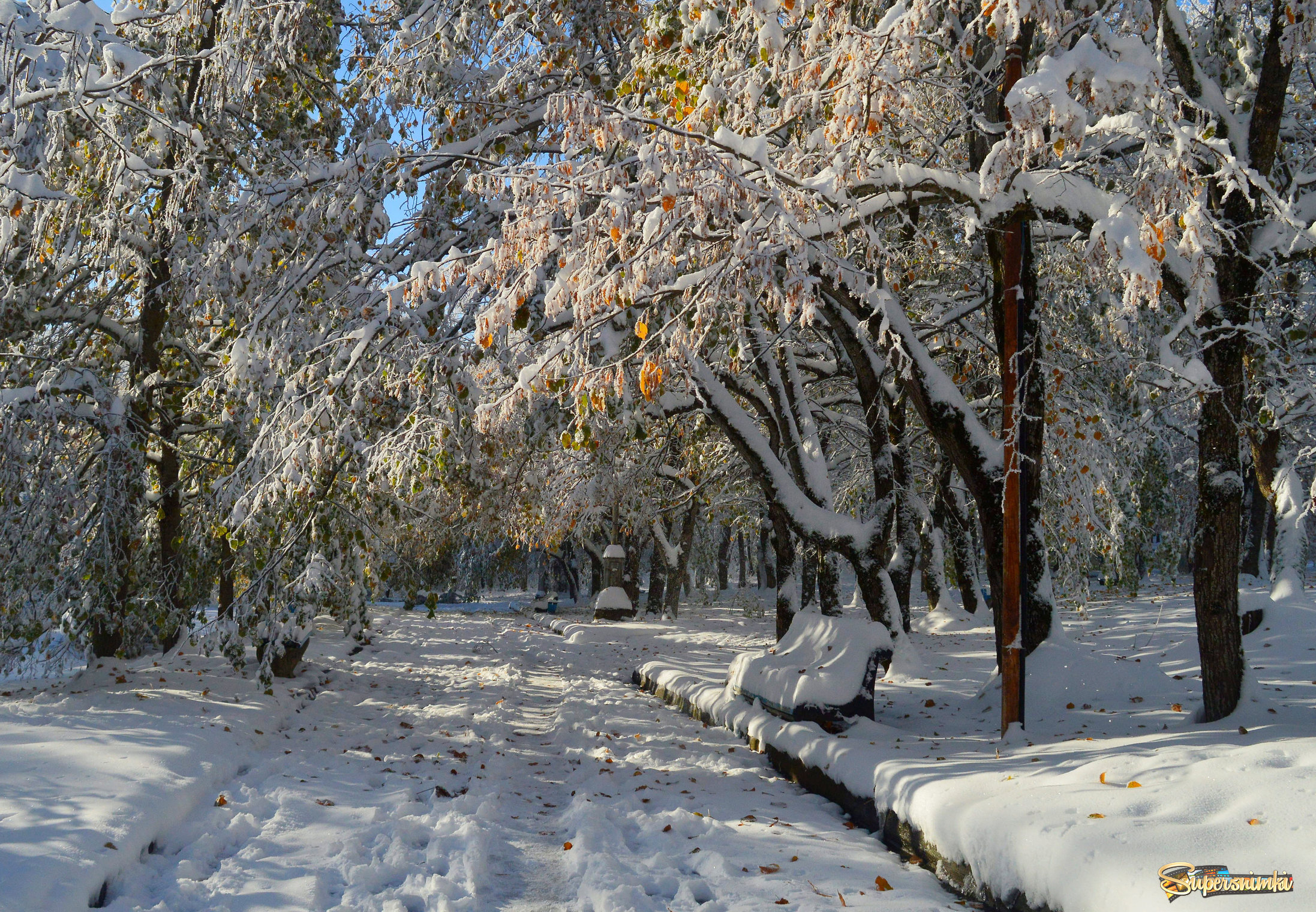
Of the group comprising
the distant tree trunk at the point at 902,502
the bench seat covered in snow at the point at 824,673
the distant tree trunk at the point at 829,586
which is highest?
the distant tree trunk at the point at 902,502

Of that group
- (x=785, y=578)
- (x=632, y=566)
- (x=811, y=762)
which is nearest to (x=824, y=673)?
(x=811, y=762)

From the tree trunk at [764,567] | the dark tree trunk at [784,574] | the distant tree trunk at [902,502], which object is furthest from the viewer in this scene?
the tree trunk at [764,567]

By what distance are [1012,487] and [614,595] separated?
19574 mm

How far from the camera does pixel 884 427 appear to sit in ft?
38.4

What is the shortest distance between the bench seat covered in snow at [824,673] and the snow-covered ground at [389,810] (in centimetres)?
68

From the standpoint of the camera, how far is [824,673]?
827cm

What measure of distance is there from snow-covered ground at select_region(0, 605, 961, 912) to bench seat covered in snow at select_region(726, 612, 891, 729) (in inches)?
26.8

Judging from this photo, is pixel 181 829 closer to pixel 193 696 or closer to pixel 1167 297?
pixel 193 696

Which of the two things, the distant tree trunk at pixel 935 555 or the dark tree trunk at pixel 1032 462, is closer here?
the dark tree trunk at pixel 1032 462

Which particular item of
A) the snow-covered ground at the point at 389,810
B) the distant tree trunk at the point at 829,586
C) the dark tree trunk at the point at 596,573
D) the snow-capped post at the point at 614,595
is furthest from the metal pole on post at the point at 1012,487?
the dark tree trunk at the point at 596,573

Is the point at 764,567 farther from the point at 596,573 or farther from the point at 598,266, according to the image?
the point at 598,266

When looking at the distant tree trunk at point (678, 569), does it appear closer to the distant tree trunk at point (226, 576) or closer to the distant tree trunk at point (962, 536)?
the distant tree trunk at point (962, 536)
